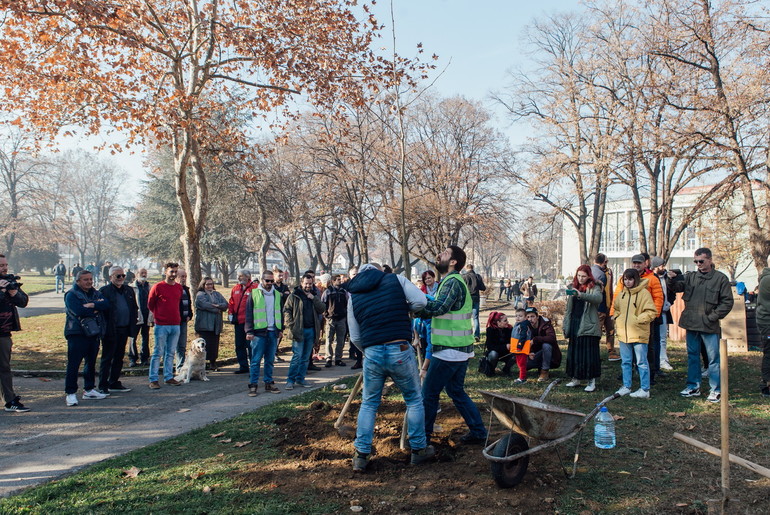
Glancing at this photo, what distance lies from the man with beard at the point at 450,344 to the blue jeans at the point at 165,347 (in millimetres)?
5745

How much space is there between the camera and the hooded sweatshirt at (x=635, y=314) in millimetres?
7613

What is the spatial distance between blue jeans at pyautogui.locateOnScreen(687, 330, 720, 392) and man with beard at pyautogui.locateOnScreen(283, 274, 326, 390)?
19.4 feet

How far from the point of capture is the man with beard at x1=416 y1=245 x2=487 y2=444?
5.48 metres

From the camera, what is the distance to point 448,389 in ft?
18.8

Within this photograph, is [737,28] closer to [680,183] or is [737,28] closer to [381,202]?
[680,183]

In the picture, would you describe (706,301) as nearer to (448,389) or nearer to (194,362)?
(448,389)

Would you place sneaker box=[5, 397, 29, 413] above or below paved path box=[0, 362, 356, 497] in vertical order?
above

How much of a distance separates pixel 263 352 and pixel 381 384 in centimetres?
457

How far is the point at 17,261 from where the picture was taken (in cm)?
6644

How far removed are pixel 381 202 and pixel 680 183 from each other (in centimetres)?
1474

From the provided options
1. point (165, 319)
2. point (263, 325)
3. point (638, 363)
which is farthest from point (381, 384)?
point (165, 319)

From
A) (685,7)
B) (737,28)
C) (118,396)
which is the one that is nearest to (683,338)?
(737,28)

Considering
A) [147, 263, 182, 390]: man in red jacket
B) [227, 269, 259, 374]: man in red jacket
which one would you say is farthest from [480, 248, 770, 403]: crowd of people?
[147, 263, 182, 390]: man in red jacket

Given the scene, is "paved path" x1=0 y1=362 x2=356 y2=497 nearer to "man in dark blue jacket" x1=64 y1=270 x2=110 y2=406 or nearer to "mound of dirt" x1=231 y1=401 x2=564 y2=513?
"man in dark blue jacket" x1=64 y1=270 x2=110 y2=406
